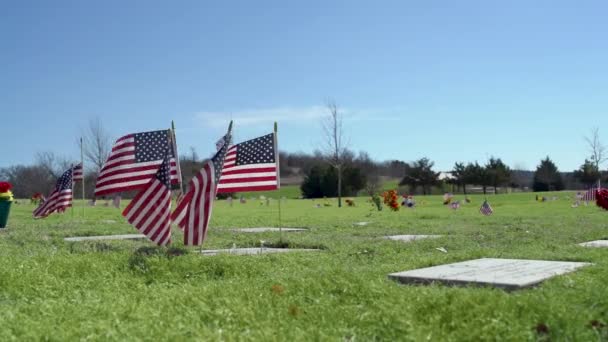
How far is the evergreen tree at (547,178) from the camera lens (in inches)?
2623

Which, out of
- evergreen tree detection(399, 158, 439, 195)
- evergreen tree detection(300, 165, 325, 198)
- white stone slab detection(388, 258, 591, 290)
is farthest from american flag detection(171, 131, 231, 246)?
evergreen tree detection(399, 158, 439, 195)

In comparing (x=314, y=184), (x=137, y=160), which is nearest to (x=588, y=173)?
(x=314, y=184)

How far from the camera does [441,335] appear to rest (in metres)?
3.17

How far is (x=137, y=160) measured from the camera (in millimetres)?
8133

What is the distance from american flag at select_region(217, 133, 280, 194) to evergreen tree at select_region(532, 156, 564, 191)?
63.2 m

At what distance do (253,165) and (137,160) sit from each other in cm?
151

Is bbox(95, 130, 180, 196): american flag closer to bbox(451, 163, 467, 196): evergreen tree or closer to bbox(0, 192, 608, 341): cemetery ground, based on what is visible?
bbox(0, 192, 608, 341): cemetery ground

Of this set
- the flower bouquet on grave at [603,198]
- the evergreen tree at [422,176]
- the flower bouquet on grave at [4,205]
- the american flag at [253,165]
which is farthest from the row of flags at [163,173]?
the evergreen tree at [422,176]

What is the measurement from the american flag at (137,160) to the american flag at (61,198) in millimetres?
6999

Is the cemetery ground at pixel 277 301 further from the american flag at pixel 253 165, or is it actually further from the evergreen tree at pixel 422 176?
the evergreen tree at pixel 422 176

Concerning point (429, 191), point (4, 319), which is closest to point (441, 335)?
point (4, 319)

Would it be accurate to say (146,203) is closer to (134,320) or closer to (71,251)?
(71,251)

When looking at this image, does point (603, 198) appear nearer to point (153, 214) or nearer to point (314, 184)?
point (153, 214)

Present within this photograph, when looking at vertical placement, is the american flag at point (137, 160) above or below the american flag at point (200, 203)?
above
